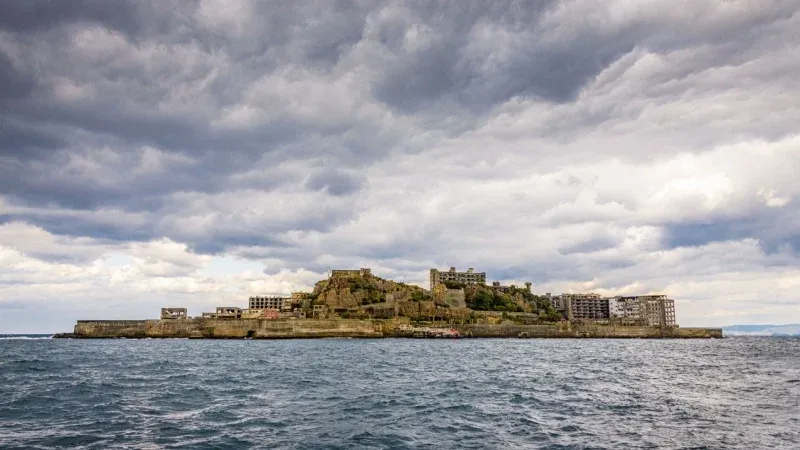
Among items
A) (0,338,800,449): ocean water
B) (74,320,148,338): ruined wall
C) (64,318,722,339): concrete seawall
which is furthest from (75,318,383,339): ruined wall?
(0,338,800,449): ocean water

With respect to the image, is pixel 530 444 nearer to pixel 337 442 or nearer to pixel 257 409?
pixel 337 442

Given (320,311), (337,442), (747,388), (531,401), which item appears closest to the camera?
(337,442)

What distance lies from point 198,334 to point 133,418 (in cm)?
14542

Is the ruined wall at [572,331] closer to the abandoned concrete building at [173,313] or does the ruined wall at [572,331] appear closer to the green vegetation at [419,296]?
the green vegetation at [419,296]

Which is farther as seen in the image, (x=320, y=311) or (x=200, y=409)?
(x=320, y=311)

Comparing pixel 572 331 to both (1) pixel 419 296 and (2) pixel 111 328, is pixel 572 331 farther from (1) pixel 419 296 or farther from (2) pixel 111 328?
(2) pixel 111 328

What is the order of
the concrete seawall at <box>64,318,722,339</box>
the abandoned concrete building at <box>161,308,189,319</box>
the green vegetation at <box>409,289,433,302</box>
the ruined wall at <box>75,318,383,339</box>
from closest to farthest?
the ruined wall at <box>75,318,383,339</box> → the concrete seawall at <box>64,318,722,339</box> → the green vegetation at <box>409,289,433,302</box> → the abandoned concrete building at <box>161,308,189,319</box>

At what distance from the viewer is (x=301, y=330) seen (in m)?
156

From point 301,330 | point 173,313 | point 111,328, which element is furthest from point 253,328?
point 173,313

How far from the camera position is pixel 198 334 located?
160250 millimetres

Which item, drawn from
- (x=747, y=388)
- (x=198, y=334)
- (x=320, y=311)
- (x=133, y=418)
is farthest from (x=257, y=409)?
(x=320, y=311)

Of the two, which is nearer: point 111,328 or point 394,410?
point 394,410

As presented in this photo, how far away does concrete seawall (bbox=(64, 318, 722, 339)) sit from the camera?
507 ft

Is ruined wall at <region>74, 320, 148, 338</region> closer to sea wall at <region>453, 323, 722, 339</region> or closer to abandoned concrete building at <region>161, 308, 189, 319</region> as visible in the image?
abandoned concrete building at <region>161, 308, 189, 319</region>
